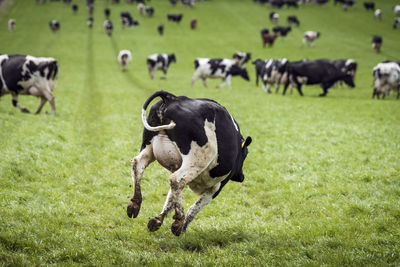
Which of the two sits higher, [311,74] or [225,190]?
[311,74]

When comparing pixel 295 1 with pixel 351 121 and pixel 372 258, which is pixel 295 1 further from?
pixel 372 258

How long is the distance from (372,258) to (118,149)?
7596 millimetres

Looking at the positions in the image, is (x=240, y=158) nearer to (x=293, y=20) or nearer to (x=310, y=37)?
(x=310, y=37)

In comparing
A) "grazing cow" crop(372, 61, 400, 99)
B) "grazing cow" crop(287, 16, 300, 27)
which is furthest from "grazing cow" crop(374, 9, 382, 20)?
"grazing cow" crop(372, 61, 400, 99)

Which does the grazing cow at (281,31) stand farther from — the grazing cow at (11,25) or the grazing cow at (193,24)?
the grazing cow at (11,25)

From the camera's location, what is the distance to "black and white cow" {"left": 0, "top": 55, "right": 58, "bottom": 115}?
47.3ft

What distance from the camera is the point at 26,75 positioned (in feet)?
47.7

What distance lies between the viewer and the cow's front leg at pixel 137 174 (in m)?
5.09

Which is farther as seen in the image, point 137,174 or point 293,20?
point 293,20

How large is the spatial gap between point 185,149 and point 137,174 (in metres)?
0.81

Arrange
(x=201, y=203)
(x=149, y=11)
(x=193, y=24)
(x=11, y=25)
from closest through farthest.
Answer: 1. (x=201, y=203)
2. (x=11, y=25)
3. (x=193, y=24)
4. (x=149, y=11)

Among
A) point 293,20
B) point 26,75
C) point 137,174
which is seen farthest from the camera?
point 293,20

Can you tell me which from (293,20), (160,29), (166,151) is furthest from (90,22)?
(166,151)

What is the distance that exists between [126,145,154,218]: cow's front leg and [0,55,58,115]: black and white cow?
36.5 ft
